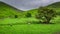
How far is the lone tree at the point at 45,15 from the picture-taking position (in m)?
13.9

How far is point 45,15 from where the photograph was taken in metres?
15.5

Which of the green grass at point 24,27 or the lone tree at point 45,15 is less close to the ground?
the lone tree at point 45,15

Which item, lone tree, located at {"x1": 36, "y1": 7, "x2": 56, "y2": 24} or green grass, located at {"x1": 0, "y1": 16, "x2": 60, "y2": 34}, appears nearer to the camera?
green grass, located at {"x1": 0, "y1": 16, "x2": 60, "y2": 34}

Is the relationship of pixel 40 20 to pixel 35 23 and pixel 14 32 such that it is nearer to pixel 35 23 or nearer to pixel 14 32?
pixel 35 23

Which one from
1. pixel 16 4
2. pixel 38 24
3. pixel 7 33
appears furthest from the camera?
pixel 38 24

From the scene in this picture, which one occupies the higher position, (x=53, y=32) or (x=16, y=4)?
(x=16, y=4)

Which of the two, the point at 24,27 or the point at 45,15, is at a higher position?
the point at 45,15

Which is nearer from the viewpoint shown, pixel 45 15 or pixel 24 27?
pixel 24 27

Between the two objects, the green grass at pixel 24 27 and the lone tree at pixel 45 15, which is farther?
the lone tree at pixel 45 15

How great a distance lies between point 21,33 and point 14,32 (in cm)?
43

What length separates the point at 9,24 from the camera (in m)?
12.5

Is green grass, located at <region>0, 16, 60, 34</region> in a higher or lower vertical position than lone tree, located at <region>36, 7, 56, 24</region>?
lower

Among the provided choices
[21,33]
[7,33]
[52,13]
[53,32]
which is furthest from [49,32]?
[52,13]

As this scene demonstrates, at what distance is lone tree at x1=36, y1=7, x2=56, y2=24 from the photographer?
13.9 m
